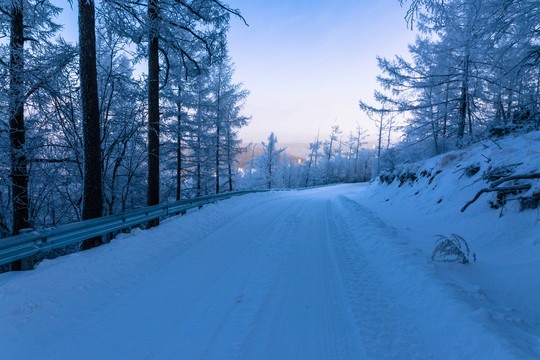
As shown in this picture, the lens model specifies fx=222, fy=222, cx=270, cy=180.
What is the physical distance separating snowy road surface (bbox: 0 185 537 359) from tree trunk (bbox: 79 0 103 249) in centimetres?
123

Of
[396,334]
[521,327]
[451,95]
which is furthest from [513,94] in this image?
[396,334]

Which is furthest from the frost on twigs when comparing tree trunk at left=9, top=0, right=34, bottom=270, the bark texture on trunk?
the bark texture on trunk

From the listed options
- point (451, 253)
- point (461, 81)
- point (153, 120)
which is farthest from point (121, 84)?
point (461, 81)

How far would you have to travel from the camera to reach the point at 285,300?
3088mm

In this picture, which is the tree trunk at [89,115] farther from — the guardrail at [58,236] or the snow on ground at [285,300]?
the snow on ground at [285,300]

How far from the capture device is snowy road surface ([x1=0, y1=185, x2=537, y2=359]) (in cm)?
227

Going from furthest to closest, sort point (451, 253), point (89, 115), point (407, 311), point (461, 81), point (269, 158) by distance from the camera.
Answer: point (269, 158) < point (461, 81) < point (89, 115) < point (451, 253) < point (407, 311)

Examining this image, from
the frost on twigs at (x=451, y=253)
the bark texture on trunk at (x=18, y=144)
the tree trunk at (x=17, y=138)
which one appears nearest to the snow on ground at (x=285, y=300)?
the frost on twigs at (x=451, y=253)

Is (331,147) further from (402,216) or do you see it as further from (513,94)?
(402,216)

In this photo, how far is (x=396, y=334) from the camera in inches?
98.0

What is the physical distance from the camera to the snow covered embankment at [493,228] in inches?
102

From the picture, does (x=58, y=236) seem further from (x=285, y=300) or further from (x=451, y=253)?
(x=451, y=253)

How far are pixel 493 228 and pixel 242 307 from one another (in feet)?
16.7

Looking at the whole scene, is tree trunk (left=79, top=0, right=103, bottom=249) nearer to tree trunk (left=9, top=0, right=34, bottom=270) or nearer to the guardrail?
the guardrail
